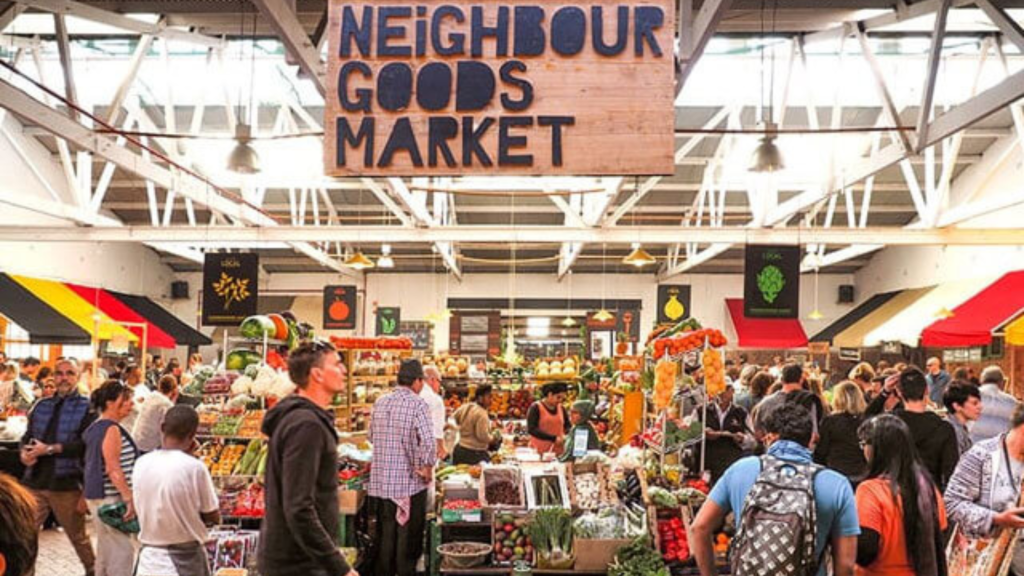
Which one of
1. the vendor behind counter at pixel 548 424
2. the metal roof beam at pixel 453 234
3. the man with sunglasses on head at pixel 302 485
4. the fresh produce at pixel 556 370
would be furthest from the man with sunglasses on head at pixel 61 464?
the metal roof beam at pixel 453 234

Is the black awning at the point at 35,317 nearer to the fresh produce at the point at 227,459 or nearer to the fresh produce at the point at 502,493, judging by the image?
the fresh produce at the point at 227,459

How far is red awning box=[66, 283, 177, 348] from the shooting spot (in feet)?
69.1

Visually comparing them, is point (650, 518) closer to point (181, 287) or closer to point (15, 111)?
point (15, 111)

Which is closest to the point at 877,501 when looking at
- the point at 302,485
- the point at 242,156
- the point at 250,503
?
the point at 302,485

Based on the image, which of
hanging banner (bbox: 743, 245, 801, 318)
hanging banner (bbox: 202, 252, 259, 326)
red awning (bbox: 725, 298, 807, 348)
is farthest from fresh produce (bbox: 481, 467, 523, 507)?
red awning (bbox: 725, 298, 807, 348)

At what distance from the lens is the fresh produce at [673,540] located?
6.39m

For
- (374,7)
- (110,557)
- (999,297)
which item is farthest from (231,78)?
(999,297)

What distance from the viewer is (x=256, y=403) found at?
8.02m

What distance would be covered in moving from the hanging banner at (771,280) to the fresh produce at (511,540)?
7036mm

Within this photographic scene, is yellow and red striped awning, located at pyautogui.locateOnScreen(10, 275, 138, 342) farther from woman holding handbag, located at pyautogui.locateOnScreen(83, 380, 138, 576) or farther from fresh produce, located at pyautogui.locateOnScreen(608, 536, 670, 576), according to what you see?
fresh produce, located at pyautogui.locateOnScreen(608, 536, 670, 576)

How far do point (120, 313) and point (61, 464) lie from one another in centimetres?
1575

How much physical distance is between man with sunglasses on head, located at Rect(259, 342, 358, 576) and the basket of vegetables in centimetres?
287

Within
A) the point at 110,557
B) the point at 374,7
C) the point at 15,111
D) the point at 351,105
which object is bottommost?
the point at 110,557

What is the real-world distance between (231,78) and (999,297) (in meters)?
13.1
